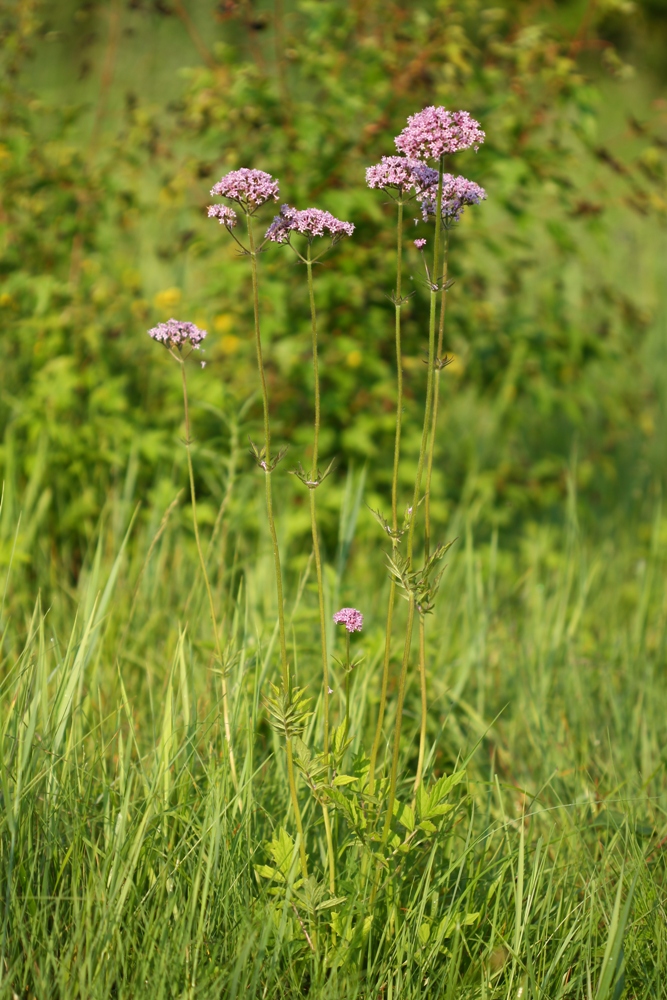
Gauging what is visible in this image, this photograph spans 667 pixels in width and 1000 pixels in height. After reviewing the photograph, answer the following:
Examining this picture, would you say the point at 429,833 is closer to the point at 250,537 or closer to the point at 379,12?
the point at 250,537

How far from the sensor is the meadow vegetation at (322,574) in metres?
1.39

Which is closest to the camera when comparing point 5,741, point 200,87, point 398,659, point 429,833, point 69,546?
point 429,833

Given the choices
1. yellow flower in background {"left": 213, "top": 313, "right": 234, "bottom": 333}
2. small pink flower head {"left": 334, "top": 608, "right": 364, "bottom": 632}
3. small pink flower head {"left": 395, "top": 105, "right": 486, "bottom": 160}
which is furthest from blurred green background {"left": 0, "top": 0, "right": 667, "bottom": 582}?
small pink flower head {"left": 395, "top": 105, "right": 486, "bottom": 160}

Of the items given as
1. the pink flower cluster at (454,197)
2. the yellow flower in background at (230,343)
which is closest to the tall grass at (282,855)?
the pink flower cluster at (454,197)

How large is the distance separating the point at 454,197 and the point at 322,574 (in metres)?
0.95

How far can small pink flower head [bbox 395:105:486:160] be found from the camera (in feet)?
4.07

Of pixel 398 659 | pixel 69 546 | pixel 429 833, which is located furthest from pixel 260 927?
pixel 69 546

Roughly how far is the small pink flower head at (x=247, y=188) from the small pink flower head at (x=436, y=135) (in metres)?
0.20

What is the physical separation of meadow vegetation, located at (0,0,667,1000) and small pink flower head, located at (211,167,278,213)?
0.62 feet

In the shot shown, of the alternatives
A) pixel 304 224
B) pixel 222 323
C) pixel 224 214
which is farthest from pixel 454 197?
pixel 222 323

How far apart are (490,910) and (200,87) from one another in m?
2.72

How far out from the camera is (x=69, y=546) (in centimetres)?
292

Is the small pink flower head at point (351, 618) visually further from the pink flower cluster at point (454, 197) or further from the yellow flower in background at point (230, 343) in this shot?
the yellow flower in background at point (230, 343)

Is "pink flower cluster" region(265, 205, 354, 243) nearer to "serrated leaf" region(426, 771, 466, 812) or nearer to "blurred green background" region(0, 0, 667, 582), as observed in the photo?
"serrated leaf" region(426, 771, 466, 812)
